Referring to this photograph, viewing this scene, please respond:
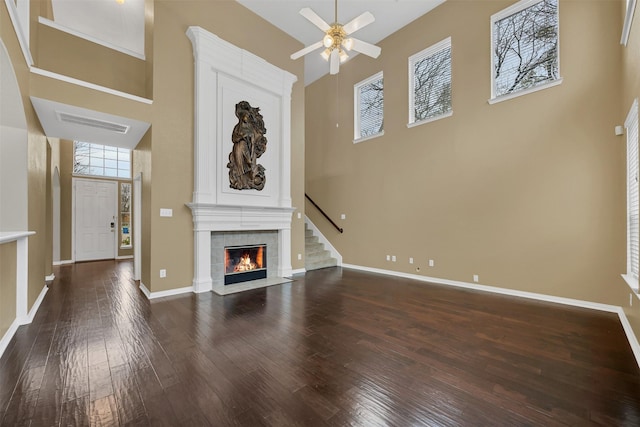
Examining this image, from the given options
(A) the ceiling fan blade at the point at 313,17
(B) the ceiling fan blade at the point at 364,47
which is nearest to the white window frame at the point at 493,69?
(B) the ceiling fan blade at the point at 364,47

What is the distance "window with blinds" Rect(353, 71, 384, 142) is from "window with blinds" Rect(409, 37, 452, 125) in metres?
0.79

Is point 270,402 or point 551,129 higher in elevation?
point 551,129

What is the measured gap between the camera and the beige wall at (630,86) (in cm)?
252

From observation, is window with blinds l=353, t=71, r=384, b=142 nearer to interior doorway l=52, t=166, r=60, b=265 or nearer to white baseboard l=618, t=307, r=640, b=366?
white baseboard l=618, t=307, r=640, b=366

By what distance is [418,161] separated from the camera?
17.9 ft

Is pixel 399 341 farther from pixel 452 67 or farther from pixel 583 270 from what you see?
pixel 452 67

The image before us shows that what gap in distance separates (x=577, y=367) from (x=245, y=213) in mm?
4611

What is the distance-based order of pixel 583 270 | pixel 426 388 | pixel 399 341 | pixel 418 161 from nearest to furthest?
pixel 426 388, pixel 399 341, pixel 583 270, pixel 418 161

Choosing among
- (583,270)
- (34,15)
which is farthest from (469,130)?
(34,15)

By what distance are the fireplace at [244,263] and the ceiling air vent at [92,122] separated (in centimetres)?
253

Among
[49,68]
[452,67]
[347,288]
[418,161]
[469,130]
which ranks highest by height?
[452,67]

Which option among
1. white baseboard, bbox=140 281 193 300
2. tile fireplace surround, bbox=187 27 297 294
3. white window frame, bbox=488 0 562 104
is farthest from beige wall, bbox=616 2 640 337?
white baseboard, bbox=140 281 193 300

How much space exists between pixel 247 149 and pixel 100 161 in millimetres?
6219

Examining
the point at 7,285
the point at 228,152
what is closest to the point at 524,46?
the point at 228,152
